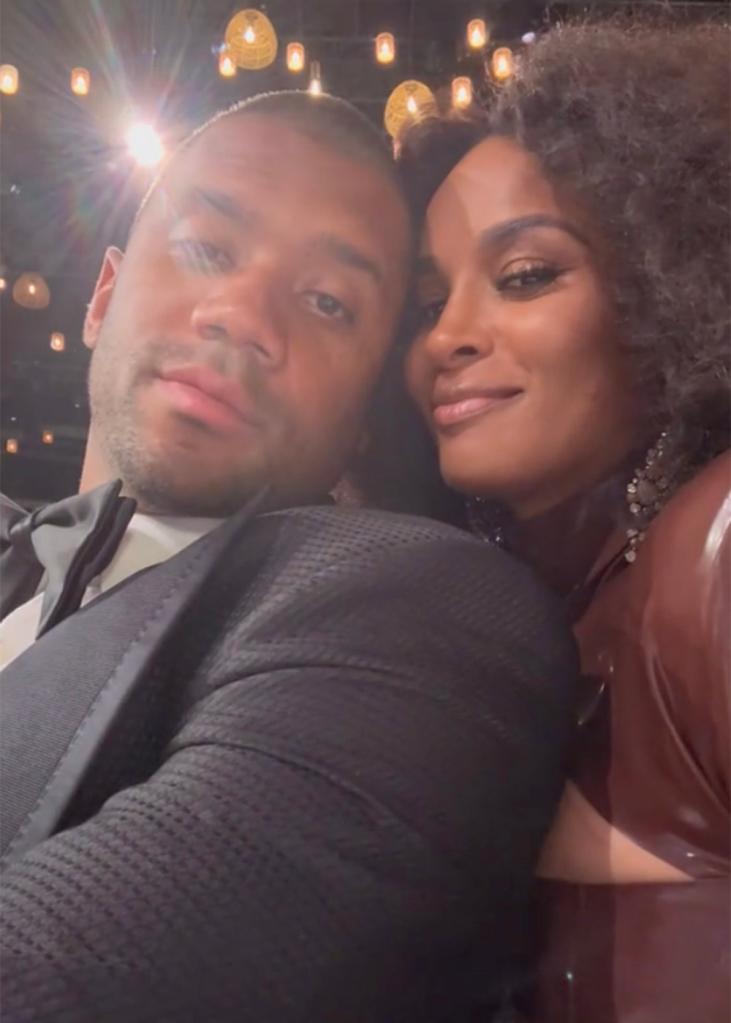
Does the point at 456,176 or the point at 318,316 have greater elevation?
the point at 456,176

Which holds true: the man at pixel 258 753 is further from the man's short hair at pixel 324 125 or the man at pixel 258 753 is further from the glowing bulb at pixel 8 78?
the glowing bulb at pixel 8 78

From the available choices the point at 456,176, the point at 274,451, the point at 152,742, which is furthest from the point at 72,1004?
the point at 456,176

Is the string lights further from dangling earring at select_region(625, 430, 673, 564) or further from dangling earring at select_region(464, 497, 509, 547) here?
dangling earring at select_region(625, 430, 673, 564)

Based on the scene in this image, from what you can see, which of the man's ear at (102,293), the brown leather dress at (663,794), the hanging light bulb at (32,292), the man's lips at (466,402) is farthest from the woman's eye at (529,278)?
the hanging light bulb at (32,292)

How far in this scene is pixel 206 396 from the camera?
32.9 inches

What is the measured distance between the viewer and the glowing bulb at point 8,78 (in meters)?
2.69

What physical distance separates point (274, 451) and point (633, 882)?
0.50 m

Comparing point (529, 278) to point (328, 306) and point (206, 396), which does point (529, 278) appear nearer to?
point (328, 306)

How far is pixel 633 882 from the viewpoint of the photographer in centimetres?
54

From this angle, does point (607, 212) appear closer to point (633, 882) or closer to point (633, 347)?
point (633, 347)

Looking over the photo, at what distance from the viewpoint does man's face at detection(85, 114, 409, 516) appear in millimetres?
839

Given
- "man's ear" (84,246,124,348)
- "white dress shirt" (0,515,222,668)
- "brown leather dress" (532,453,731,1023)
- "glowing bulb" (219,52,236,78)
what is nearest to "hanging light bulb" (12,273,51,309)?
"glowing bulb" (219,52,236,78)

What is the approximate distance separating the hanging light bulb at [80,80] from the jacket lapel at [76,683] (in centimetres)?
246

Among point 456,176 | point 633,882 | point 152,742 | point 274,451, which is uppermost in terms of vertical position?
point 456,176
